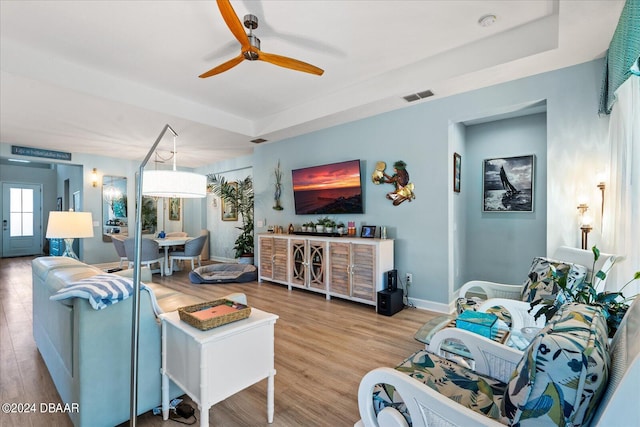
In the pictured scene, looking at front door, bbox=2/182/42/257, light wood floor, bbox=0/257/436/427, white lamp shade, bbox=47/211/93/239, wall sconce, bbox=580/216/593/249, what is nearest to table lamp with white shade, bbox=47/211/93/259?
white lamp shade, bbox=47/211/93/239

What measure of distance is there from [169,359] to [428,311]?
301 centimetres

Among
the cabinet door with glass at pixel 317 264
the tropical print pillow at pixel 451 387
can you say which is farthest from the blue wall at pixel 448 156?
the tropical print pillow at pixel 451 387

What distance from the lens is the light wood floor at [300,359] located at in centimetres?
181

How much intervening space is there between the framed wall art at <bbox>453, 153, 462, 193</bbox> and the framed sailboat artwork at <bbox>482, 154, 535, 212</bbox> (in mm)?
487

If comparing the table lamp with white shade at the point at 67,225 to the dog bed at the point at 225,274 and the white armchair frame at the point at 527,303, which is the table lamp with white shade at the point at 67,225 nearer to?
the dog bed at the point at 225,274

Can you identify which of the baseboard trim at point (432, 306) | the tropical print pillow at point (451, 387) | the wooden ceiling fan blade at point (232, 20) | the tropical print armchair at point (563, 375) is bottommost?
the baseboard trim at point (432, 306)

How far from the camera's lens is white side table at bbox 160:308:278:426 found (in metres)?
1.46

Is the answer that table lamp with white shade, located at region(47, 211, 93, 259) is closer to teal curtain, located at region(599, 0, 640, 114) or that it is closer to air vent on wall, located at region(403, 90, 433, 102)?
air vent on wall, located at region(403, 90, 433, 102)

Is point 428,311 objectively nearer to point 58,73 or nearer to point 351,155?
point 351,155

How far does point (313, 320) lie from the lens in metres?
3.41

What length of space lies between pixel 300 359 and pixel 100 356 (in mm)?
1445

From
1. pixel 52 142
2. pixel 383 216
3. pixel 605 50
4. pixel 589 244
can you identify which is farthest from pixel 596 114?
pixel 52 142

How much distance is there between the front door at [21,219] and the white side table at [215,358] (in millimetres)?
10660

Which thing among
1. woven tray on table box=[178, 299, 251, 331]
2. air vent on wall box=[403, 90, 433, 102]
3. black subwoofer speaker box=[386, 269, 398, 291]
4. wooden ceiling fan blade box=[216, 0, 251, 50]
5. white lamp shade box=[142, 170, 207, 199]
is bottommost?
black subwoofer speaker box=[386, 269, 398, 291]
